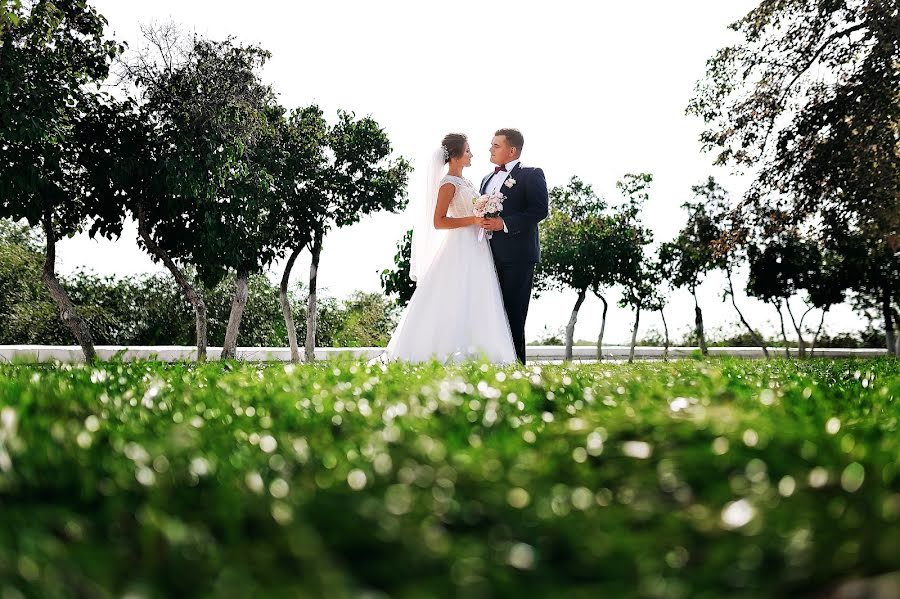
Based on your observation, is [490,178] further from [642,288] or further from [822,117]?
[642,288]

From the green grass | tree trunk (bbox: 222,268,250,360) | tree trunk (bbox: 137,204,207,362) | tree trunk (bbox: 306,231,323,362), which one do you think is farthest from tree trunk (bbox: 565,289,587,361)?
the green grass

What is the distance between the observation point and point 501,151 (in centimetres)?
964

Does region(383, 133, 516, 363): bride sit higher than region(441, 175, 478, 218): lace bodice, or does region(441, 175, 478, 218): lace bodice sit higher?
region(441, 175, 478, 218): lace bodice

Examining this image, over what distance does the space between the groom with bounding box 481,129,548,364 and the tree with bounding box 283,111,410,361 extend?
19.6m

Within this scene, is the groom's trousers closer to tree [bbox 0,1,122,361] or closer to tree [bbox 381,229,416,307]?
tree [bbox 0,1,122,361]

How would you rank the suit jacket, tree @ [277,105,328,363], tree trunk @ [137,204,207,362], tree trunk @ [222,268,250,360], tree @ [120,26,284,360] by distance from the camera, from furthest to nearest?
tree @ [277,105,328,363] < tree trunk @ [222,268,250,360] < tree trunk @ [137,204,207,362] < tree @ [120,26,284,360] < the suit jacket

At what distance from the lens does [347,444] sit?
103 inches

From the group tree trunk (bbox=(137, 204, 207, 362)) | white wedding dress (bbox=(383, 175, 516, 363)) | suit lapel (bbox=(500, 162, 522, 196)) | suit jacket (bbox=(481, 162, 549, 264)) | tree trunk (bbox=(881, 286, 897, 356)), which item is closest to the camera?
white wedding dress (bbox=(383, 175, 516, 363))

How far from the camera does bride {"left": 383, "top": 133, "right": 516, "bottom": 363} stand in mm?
8805

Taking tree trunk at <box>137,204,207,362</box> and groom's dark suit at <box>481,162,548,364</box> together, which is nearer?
groom's dark suit at <box>481,162,548,364</box>

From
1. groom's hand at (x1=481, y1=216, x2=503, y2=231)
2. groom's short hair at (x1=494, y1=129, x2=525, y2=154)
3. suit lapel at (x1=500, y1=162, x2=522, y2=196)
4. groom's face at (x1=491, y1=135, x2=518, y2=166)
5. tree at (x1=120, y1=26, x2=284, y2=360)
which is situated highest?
tree at (x1=120, y1=26, x2=284, y2=360)

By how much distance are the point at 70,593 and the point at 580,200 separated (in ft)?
128

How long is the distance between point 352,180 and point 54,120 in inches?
491

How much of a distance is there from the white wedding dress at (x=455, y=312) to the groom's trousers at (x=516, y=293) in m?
0.31
